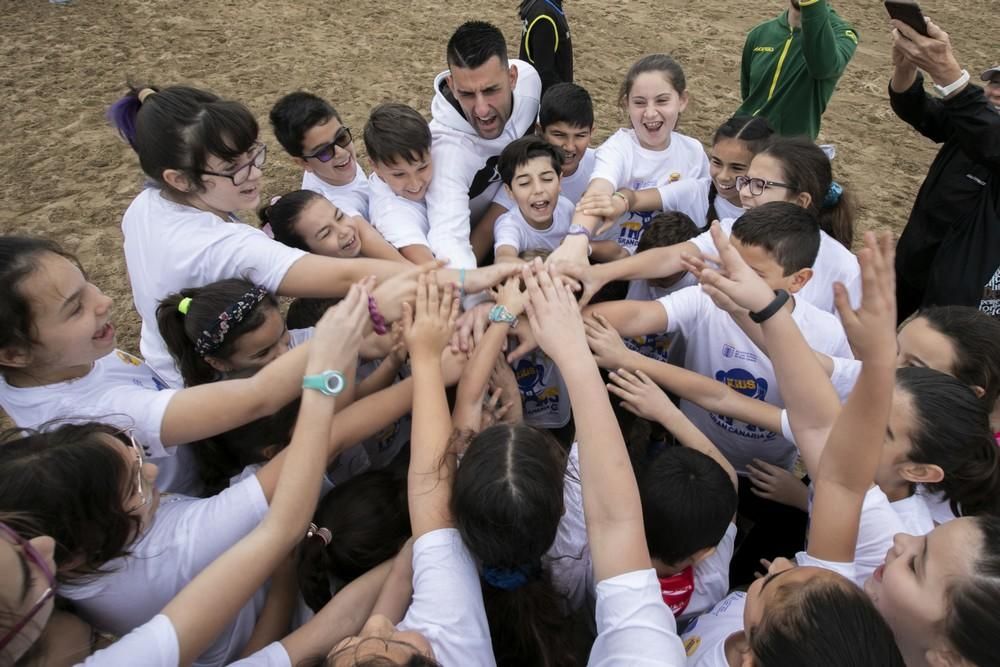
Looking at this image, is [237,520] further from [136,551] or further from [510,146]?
[510,146]

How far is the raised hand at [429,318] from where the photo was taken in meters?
2.04

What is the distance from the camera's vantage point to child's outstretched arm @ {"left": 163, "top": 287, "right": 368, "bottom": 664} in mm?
1449

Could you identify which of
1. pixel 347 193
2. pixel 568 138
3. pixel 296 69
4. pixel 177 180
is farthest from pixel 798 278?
pixel 296 69

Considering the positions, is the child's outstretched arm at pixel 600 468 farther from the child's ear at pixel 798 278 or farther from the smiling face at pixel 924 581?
the child's ear at pixel 798 278

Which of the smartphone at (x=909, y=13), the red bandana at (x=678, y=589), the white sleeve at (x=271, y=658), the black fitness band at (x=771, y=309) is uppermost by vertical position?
the smartphone at (x=909, y=13)

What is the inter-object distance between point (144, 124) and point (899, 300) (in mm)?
4110

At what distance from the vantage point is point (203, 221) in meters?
2.18

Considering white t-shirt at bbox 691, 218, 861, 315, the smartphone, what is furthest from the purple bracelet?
the smartphone

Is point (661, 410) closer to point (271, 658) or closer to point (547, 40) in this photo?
point (271, 658)

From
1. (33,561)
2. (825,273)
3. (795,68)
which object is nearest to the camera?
(33,561)

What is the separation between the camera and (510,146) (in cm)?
301

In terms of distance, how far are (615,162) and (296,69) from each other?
221 inches

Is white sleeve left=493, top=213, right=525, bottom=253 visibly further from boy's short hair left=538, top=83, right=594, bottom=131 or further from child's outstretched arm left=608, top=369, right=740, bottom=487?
child's outstretched arm left=608, top=369, right=740, bottom=487

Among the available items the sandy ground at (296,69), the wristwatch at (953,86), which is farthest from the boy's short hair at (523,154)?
the sandy ground at (296,69)
